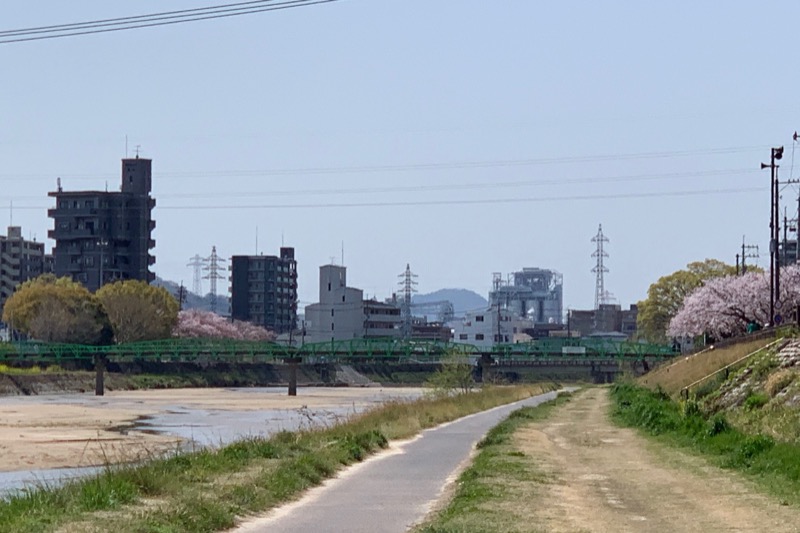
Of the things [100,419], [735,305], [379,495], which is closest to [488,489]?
[379,495]

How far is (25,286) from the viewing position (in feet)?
566

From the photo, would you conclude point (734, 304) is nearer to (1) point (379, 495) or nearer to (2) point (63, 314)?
(2) point (63, 314)

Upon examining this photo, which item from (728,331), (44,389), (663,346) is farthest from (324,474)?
(663,346)

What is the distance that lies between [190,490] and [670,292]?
14237 cm

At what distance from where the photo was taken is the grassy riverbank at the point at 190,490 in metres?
20.4

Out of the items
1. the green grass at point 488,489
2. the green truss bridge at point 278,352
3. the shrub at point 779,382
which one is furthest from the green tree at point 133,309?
the shrub at point 779,382

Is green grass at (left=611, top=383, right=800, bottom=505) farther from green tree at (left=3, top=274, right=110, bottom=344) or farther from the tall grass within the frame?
green tree at (left=3, top=274, right=110, bottom=344)

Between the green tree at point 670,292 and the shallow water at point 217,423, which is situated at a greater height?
the green tree at point 670,292

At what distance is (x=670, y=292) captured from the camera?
163 metres

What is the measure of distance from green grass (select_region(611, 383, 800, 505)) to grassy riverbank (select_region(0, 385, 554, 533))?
30.3 ft

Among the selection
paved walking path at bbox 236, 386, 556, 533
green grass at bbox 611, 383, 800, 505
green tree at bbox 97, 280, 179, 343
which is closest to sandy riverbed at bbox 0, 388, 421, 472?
paved walking path at bbox 236, 386, 556, 533

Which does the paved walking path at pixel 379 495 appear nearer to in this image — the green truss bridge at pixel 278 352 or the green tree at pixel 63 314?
the green truss bridge at pixel 278 352

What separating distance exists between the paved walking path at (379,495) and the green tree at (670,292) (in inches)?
4696

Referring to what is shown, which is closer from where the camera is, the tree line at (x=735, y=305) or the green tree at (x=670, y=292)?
the tree line at (x=735, y=305)
